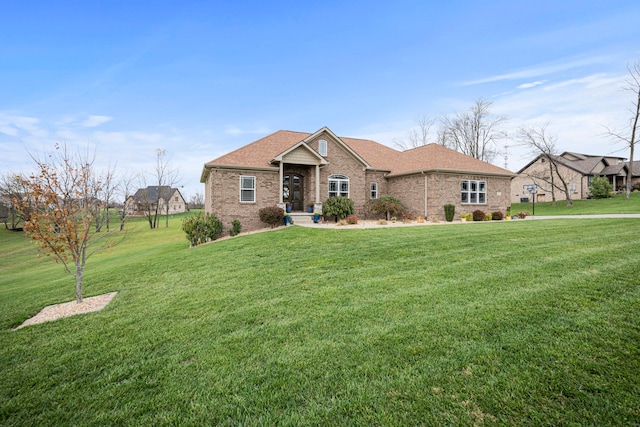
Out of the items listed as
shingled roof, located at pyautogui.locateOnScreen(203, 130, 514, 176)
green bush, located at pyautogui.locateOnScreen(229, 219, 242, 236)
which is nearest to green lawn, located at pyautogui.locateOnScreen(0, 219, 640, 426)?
green bush, located at pyautogui.locateOnScreen(229, 219, 242, 236)

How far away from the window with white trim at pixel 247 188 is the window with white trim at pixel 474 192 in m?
14.3

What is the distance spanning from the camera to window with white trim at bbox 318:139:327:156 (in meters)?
19.0

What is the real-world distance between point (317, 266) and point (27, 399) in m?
5.33

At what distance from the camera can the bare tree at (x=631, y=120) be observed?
3125 centimetres

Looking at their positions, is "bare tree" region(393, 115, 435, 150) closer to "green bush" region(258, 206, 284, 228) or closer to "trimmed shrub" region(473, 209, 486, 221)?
"trimmed shrub" region(473, 209, 486, 221)

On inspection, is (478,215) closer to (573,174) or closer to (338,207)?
(338,207)

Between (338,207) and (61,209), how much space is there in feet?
45.0

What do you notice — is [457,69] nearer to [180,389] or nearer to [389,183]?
[389,183]

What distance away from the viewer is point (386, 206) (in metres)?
19.0

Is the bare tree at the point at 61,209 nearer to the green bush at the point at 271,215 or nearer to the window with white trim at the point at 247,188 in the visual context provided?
the green bush at the point at 271,215

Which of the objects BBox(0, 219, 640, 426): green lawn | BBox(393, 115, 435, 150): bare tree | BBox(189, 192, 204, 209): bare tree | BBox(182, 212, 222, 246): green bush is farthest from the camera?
BBox(189, 192, 204, 209): bare tree

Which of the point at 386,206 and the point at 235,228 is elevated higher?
the point at 386,206

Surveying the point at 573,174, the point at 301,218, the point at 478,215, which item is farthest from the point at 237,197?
the point at 573,174

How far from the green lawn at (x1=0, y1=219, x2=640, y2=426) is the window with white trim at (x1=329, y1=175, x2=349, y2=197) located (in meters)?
12.9
